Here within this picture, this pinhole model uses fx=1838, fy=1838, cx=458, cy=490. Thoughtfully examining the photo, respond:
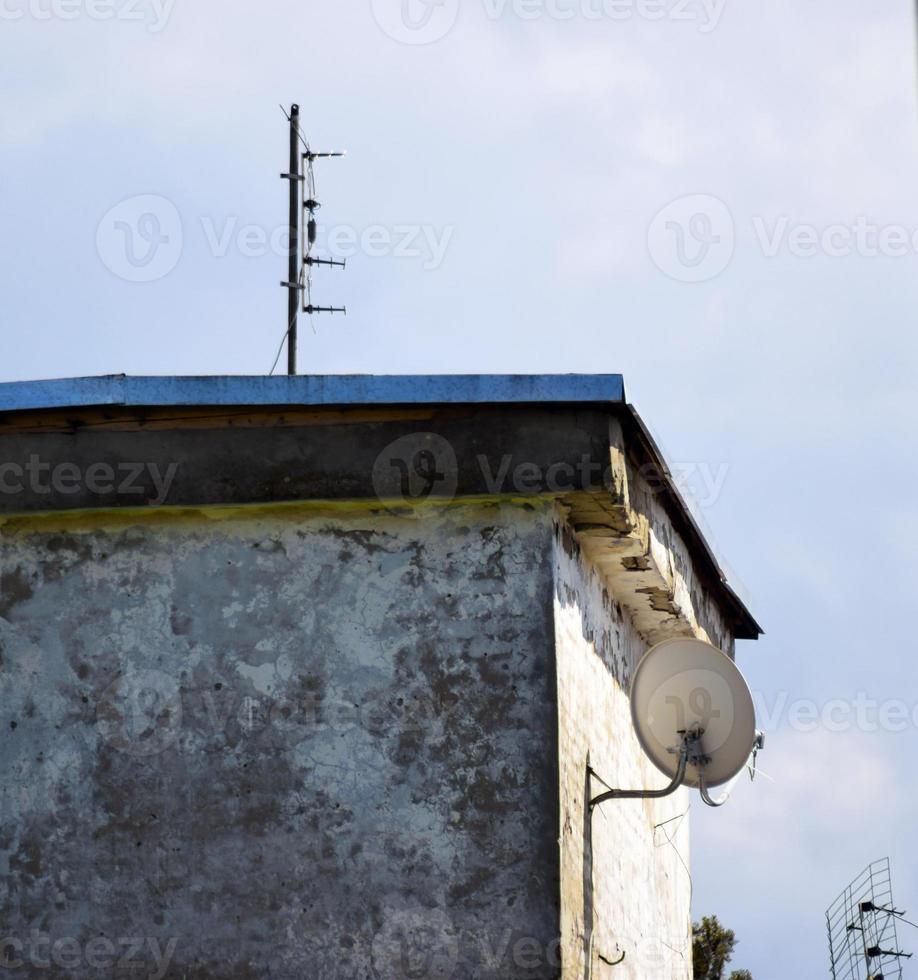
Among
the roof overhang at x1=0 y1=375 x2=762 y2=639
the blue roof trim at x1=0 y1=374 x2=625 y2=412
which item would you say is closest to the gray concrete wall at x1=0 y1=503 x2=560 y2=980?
the roof overhang at x1=0 y1=375 x2=762 y2=639

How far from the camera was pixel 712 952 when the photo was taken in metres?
18.4

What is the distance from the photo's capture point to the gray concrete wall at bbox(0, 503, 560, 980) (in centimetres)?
798

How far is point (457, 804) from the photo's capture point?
8.06 m

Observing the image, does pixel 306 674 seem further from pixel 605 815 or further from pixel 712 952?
pixel 712 952

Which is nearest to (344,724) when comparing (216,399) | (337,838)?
(337,838)

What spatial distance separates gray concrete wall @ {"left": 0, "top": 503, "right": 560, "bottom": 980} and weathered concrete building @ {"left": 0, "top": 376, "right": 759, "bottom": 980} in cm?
1

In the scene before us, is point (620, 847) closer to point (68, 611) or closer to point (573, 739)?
point (573, 739)

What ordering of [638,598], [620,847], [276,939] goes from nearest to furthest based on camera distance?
[276,939] → [620,847] → [638,598]

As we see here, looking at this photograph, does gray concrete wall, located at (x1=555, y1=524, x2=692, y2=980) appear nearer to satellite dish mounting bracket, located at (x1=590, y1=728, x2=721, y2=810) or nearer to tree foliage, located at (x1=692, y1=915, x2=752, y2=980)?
satellite dish mounting bracket, located at (x1=590, y1=728, x2=721, y2=810)

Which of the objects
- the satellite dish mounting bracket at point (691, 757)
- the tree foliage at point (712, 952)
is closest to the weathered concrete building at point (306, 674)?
the satellite dish mounting bracket at point (691, 757)

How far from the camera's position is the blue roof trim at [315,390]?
330 inches

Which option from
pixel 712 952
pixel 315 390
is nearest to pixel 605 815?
pixel 315 390

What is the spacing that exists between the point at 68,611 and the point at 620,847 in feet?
9.85

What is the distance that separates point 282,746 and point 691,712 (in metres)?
1.89
